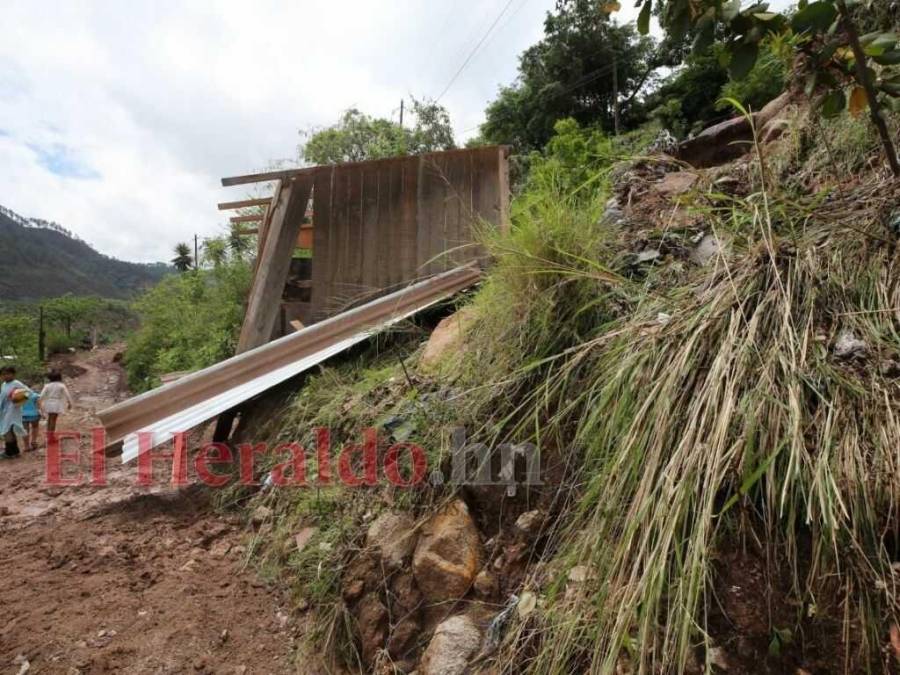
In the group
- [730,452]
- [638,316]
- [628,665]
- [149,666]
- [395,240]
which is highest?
[395,240]

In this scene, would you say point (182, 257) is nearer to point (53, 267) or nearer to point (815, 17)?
point (53, 267)

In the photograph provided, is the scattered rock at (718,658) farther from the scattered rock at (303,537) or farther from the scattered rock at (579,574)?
the scattered rock at (303,537)

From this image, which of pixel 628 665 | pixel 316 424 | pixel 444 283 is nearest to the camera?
pixel 628 665

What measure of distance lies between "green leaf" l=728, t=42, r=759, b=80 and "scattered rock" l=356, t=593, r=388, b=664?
1.85 meters

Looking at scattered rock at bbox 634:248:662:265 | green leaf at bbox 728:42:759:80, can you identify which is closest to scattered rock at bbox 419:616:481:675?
scattered rock at bbox 634:248:662:265

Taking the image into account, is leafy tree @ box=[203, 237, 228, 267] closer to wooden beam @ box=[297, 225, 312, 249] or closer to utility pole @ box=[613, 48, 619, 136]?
wooden beam @ box=[297, 225, 312, 249]

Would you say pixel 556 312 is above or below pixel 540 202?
below

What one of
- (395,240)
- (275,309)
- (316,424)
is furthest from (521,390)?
(275,309)

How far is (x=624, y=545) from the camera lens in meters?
0.95

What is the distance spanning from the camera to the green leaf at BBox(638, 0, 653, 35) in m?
1.06

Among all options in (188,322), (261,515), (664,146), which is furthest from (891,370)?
(188,322)

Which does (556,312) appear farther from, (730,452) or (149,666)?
(149,666)

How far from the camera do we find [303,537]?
190 centimetres

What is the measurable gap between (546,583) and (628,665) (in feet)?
0.91
